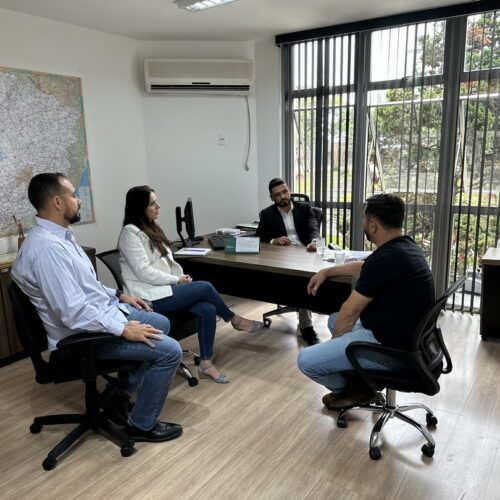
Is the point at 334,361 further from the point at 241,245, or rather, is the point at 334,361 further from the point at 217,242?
the point at 217,242

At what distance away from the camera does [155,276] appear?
286 centimetres

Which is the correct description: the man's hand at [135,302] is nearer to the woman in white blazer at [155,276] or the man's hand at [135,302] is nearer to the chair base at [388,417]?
the woman in white blazer at [155,276]

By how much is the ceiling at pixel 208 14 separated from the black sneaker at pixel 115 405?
278 cm

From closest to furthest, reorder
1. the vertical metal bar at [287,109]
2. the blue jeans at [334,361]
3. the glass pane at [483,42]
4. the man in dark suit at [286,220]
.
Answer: the blue jeans at [334,361] → the glass pane at [483,42] → the man in dark suit at [286,220] → the vertical metal bar at [287,109]

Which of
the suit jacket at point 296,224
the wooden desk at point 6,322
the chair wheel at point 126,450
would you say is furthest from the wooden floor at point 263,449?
the suit jacket at point 296,224

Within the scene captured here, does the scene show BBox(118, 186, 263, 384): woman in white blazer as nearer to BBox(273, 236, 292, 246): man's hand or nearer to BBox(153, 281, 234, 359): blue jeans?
BBox(153, 281, 234, 359): blue jeans

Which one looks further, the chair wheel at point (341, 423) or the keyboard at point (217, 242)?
the keyboard at point (217, 242)

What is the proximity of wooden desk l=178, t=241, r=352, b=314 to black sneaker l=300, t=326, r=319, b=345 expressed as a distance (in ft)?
1.48

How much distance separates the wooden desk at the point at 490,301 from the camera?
343 centimetres

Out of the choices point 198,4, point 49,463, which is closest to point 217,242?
point 198,4

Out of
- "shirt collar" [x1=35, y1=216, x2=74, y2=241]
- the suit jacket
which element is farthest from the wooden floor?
the suit jacket

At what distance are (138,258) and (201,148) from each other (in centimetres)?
225

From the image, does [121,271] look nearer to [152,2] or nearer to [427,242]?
[152,2]

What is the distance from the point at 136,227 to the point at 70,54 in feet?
6.74
